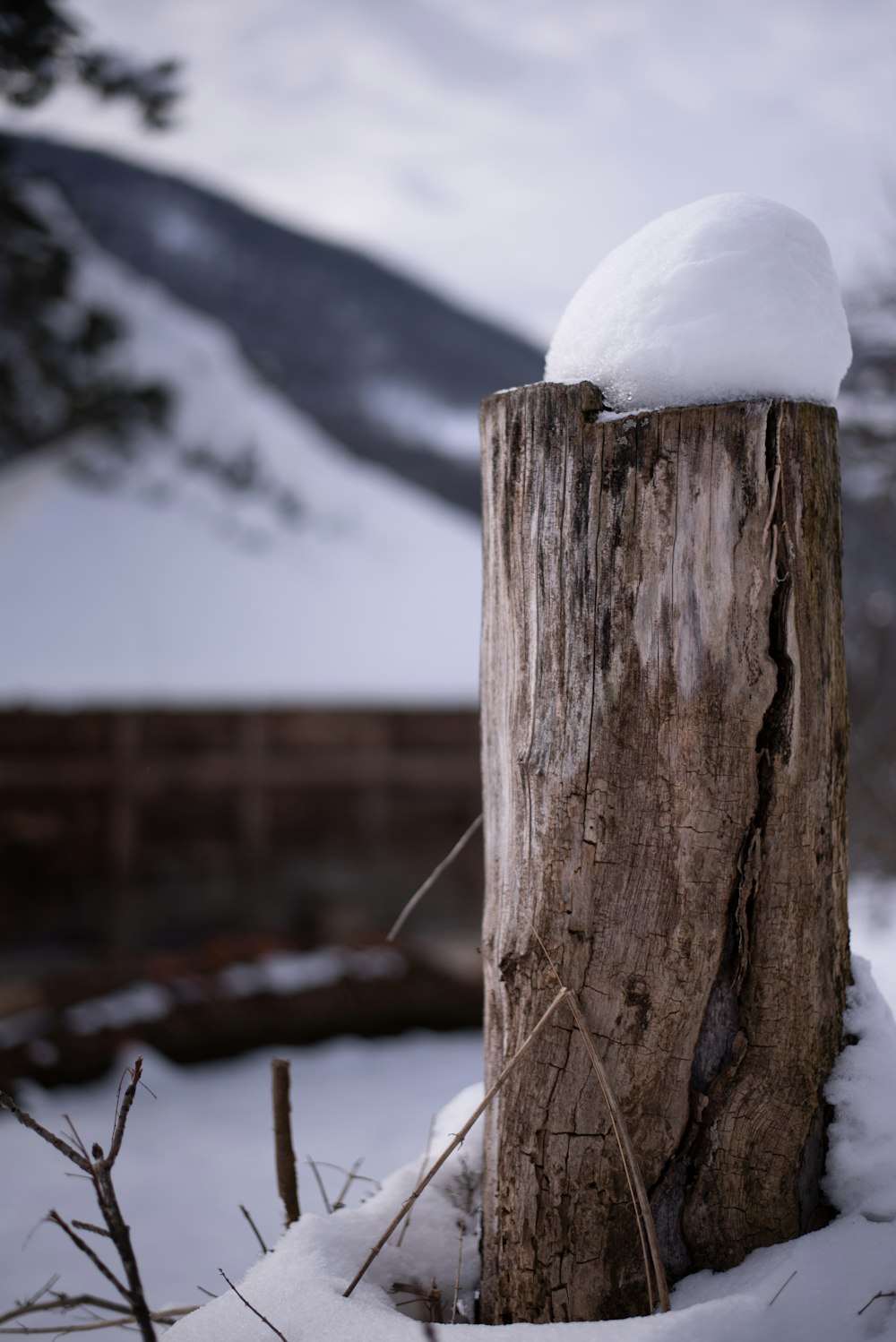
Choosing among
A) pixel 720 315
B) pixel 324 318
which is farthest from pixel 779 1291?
pixel 324 318

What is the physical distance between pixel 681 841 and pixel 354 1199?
2449 mm

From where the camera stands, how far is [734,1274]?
1213 millimetres

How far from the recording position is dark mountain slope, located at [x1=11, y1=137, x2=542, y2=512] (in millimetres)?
13289

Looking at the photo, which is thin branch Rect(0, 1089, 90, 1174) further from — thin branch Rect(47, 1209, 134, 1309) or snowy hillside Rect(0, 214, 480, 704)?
snowy hillside Rect(0, 214, 480, 704)

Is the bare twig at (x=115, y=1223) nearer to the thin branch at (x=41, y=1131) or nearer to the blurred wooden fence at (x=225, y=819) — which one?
the thin branch at (x=41, y=1131)

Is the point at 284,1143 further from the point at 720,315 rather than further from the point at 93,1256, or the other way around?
the point at 720,315

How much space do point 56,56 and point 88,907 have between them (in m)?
5.40

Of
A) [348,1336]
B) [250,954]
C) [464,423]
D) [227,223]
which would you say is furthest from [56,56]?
[227,223]

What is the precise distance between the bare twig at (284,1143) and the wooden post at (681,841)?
403 mm

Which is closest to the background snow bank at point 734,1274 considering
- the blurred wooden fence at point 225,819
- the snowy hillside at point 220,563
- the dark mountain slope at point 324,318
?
the blurred wooden fence at point 225,819

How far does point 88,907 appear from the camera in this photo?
22.6 feet

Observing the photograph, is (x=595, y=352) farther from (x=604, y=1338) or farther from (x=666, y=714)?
(x=604, y=1338)

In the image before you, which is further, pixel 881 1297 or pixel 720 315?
pixel 720 315

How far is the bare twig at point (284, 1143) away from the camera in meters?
1.54
